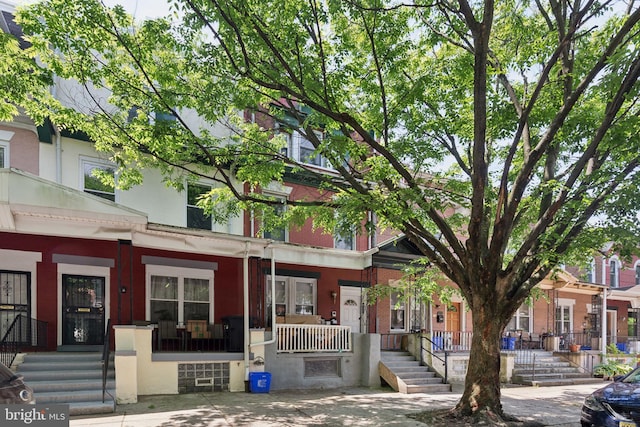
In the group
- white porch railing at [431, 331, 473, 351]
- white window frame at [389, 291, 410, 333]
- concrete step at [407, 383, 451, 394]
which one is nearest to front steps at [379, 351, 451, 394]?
concrete step at [407, 383, 451, 394]

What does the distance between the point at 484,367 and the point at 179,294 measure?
888 centimetres

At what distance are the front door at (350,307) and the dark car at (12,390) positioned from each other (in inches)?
477

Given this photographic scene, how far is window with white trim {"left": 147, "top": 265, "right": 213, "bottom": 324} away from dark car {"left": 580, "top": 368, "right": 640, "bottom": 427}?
10219 mm

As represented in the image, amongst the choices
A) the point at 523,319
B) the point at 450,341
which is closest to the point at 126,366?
the point at 450,341

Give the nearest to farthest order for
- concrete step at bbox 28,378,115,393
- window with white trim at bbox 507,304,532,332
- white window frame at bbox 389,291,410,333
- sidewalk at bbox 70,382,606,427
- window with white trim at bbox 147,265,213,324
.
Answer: sidewalk at bbox 70,382,606,427 → concrete step at bbox 28,378,115,393 → window with white trim at bbox 147,265,213,324 → white window frame at bbox 389,291,410,333 → window with white trim at bbox 507,304,532,332

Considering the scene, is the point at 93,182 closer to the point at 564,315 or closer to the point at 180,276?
the point at 180,276

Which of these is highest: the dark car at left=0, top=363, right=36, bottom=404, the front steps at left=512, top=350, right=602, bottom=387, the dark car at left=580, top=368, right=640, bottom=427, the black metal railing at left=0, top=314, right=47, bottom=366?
the dark car at left=0, top=363, right=36, bottom=404

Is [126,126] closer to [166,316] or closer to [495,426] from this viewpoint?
[166,316]

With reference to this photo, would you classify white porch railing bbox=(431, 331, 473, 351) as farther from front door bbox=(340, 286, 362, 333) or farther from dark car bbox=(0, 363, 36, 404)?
dark car bbox=(0, 363, 36, 404)

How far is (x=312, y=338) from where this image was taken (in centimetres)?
1344

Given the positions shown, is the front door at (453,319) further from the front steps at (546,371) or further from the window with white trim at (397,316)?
the front steps at (546,371)

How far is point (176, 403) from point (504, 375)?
1107 cm

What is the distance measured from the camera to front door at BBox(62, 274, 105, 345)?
40.0ft

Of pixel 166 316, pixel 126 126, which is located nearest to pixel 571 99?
pixel 126 126
